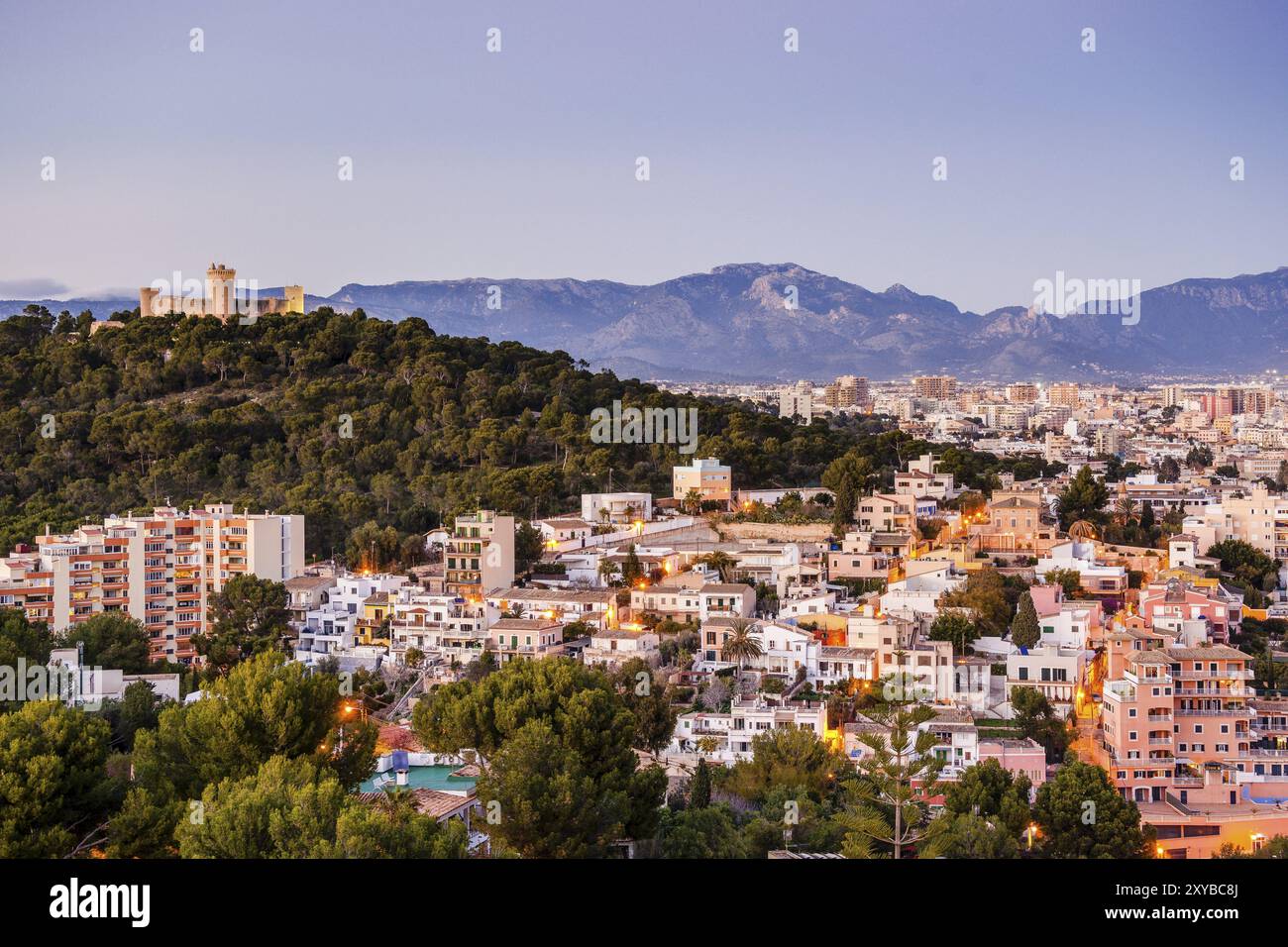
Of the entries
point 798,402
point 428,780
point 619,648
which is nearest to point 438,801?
point 428,780

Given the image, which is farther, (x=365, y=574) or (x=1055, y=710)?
(x=365, y=574)

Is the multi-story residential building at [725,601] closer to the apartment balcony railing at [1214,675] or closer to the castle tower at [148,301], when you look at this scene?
the apartment balcony railing at [1214,675]

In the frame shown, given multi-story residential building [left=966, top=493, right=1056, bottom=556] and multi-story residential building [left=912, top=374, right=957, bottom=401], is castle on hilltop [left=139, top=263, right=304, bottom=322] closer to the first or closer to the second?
multi-story residential building [left=966, top=493, right=1056, bottom=556]

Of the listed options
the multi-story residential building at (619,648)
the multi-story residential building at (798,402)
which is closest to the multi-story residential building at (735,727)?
the multi-story residential building at (619,648)

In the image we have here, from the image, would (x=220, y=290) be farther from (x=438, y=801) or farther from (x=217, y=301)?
(x=438, y=801)

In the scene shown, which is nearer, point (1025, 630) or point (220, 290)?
point (1025, 630)

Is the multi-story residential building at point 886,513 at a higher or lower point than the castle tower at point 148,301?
lower
